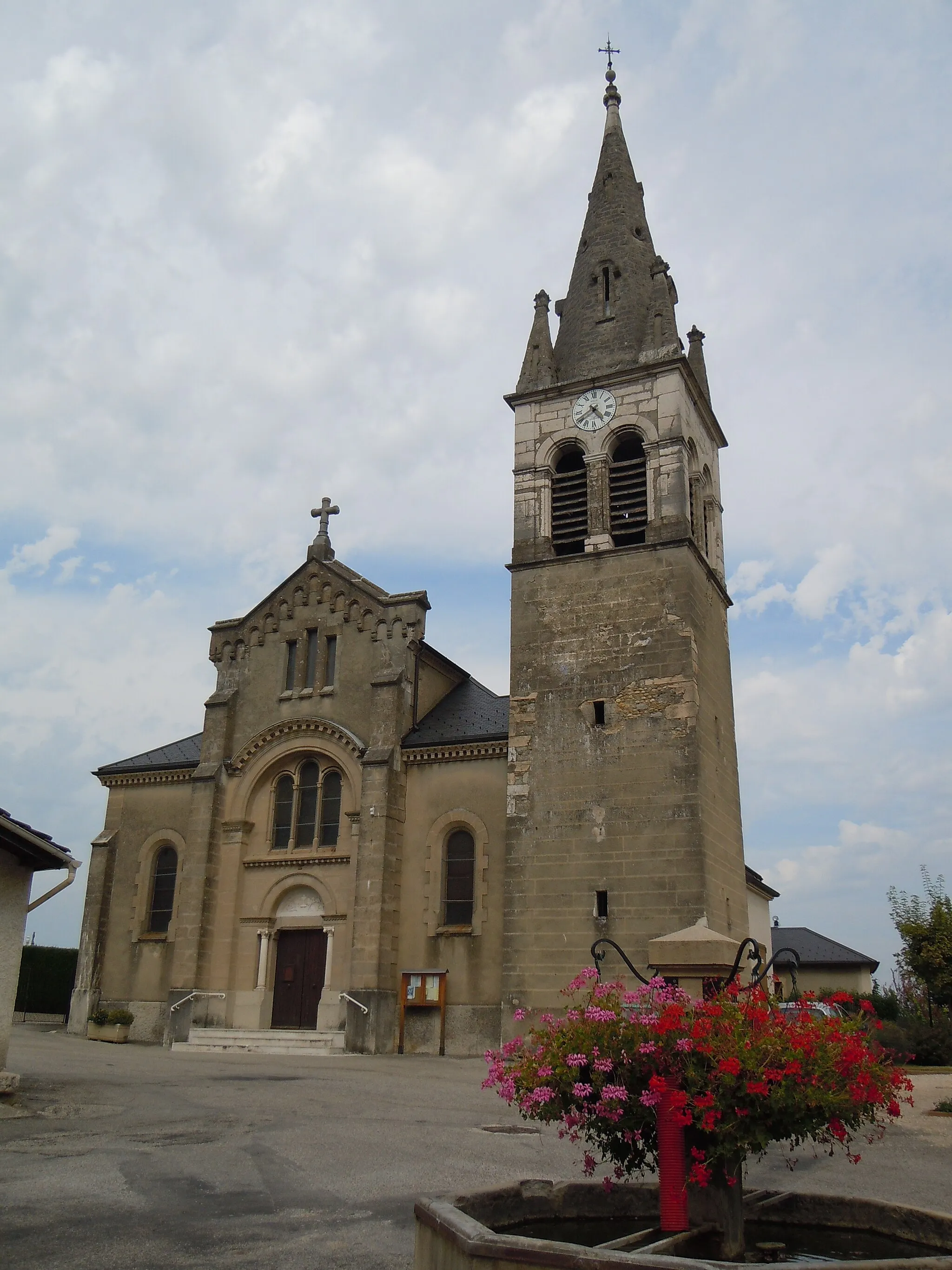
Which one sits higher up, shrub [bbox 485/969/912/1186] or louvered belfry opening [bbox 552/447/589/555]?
louvered belfry opening [bbox 552/447/589/555]

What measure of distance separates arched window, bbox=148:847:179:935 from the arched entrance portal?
350cm

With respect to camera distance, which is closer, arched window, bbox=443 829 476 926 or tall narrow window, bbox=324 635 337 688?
arched window, bbox=443 829 476 926

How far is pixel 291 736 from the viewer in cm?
2542

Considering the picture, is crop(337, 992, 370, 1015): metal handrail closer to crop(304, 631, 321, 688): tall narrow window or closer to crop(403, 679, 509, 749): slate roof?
crop(403, 679, 509, 749): slate roof

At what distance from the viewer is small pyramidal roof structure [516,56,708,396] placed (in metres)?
24.6

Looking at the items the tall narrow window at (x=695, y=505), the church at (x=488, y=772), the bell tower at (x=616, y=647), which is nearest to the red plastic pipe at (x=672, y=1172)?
the bell tower at (x=616, y=647)

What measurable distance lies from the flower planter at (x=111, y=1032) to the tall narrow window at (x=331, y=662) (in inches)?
368

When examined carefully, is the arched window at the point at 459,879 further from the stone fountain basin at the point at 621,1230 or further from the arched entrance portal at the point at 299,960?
the stone fountain basin at the point at 621,1230

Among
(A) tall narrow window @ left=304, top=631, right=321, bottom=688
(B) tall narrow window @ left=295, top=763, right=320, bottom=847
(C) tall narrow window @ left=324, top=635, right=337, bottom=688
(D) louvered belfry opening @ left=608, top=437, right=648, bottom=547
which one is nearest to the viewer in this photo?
(D) louvered belfry opening @ left=608, top=437, right=648, bottom=547

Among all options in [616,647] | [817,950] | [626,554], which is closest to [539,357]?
[626,554]

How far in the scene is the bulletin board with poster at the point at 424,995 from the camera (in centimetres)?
2166

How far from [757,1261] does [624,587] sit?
17351mm

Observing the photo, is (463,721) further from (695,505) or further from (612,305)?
(612,305)

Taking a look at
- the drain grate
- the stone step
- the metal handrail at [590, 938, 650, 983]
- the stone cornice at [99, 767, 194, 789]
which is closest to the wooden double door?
the stone step
